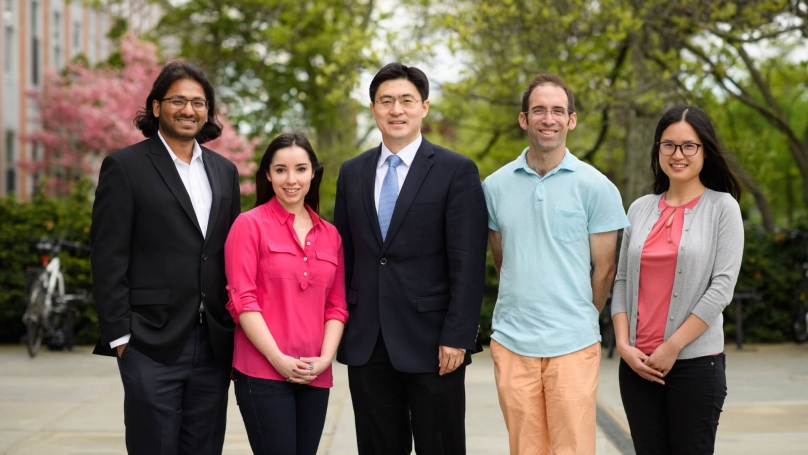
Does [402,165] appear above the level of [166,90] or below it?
below

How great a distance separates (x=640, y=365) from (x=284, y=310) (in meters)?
1.44

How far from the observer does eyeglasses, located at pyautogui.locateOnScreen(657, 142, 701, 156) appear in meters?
3.78

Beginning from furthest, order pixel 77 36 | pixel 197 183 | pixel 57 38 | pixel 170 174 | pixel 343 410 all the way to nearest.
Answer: pixel 77 36 → pixel 57 38 → pixel 343 410 → pixel 197 183 → pixel 170 174

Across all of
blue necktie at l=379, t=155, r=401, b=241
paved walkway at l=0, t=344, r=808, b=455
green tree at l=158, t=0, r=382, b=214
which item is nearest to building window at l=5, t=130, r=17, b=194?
green tree at l=158, t=0, r=382, b=214

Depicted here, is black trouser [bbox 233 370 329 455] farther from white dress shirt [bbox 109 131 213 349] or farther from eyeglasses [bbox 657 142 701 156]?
eyeglasses [bbox 657 142 701 156]

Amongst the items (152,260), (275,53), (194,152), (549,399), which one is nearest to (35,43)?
(275,53)

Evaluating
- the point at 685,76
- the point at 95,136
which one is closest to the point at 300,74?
the point at 95,136

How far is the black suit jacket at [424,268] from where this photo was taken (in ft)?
12.7

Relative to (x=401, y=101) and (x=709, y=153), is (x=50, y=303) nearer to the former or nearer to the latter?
(x=401, y=101)

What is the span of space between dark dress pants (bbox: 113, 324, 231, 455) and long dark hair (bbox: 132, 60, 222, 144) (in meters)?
0.89

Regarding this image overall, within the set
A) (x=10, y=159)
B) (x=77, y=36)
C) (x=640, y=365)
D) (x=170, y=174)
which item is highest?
(x=77, y=36)

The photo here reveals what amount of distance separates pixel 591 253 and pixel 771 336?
6.95 m

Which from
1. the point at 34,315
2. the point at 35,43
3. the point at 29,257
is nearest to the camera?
the point at 34,315

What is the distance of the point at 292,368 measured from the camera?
373 centimetres
